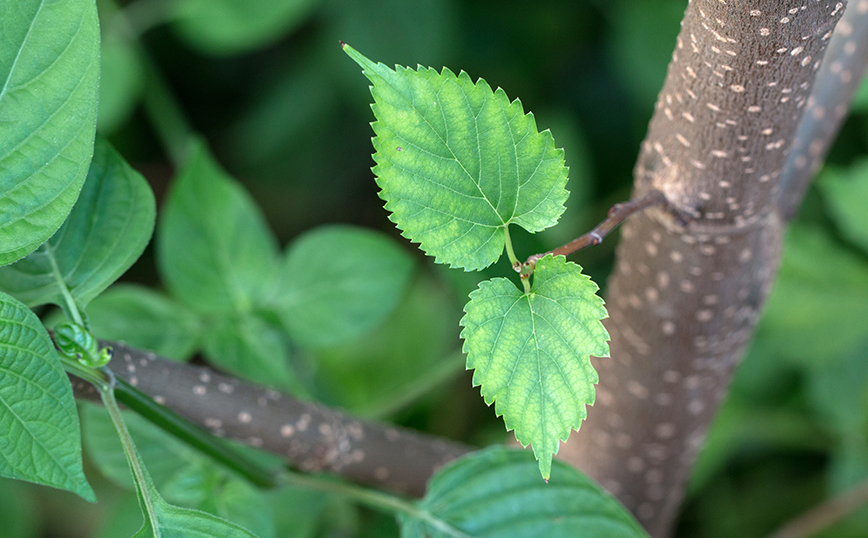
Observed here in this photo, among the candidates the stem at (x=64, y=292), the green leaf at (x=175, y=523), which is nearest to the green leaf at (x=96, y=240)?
the stem at (x=64, y=292)

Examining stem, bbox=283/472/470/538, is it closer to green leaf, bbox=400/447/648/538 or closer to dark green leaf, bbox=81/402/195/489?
green leaf, bbox=400/447/648/538

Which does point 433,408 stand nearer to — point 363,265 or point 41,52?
point 363,265

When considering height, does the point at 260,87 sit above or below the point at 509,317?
above

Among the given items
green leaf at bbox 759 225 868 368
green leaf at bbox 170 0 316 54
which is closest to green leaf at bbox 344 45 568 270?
green leaf at bbox 759 225 868 368

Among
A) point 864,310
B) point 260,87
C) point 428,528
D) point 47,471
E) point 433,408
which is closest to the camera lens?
point 47,471

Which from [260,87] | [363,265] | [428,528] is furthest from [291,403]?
[260,87]

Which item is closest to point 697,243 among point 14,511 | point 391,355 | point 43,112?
point 43,112

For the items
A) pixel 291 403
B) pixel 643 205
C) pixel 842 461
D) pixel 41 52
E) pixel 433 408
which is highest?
pixel 41 52
